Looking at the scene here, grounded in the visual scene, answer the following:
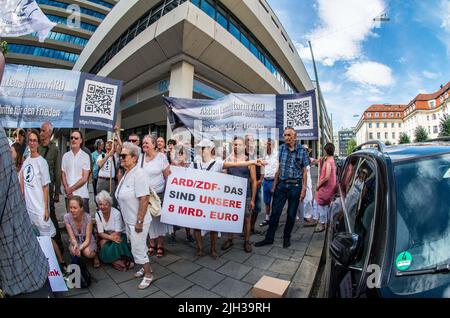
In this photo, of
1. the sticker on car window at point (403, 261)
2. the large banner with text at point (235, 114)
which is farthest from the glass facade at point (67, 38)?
the sticker on car window at point (403, 261)

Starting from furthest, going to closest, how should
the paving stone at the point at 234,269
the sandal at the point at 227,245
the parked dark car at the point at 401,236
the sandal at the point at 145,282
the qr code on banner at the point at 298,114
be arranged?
the qr code on banner at the point at 298,114, the sandal at the point at 227,245, the paving stone at the point at 234,269, the sandal at the point at 145,282, the parked dark car at the point at 401,236

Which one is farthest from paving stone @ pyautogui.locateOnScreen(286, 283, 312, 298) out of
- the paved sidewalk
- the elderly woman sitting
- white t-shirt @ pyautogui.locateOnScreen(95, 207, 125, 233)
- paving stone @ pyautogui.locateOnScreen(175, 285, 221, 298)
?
white t-shirt @ pyautogui.locateOnScreen(95, 207, 125, 233)

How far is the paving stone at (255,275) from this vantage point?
109 inches

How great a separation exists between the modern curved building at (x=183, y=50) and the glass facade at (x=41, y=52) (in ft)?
89.1

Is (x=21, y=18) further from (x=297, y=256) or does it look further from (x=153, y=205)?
(x=297, y=256)

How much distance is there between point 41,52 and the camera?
3681 cm

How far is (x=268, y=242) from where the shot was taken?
383cm

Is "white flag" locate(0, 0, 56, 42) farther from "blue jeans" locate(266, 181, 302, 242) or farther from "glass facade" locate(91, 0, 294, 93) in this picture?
"glass facade" locate(91, 0, 294, 93)

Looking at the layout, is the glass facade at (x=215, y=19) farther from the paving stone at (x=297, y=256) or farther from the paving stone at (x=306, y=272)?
the paving stone at (x=306, y=272)

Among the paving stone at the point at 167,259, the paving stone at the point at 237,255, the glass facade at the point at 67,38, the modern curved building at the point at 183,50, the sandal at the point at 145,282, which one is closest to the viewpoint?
the sandal at the point at 145,282

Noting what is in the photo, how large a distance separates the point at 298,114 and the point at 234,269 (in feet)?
12.4
